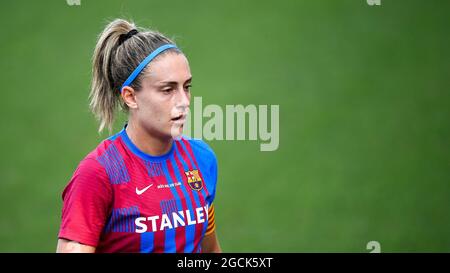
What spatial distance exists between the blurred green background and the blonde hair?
2395 mm

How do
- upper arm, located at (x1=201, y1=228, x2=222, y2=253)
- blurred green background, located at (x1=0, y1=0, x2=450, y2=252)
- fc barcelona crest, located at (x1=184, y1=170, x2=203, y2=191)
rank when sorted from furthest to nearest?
blurred green background, located at (x1=0, y1=0, x2=450, y2=252)
upper arm, located at (x1=201, y1=228, x2=222, y2=253)
fc barcelona crest, located at (x1=184, y1=170, x2=203, y2=191)

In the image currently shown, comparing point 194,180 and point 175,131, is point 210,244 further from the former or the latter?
point 175,131

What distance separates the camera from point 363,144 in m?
5.12

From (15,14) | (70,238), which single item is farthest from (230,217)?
(70,238)

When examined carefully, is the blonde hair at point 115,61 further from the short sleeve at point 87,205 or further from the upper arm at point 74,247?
the upper arm at point 74,247

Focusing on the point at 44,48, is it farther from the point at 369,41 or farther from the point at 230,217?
the point at 369,41

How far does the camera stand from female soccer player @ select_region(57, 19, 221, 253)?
6.77 feet

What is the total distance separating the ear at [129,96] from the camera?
2.30 metres

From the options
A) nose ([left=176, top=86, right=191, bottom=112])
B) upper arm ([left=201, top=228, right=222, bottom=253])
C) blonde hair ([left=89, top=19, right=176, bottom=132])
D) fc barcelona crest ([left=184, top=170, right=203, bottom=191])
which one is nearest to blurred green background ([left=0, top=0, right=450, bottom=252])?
upper arm ([left=201, top=228, right=222, bottom=253])

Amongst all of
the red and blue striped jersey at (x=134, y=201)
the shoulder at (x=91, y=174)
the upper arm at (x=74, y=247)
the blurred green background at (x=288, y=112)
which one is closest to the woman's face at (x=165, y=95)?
the red and blue striped jersey at (x=134, y=201)

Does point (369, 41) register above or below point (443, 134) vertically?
above

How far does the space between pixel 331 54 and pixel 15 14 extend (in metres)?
2.72

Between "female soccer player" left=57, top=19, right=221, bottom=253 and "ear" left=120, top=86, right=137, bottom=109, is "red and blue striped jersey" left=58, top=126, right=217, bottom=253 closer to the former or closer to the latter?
"female soccer player" left=57, top=19, right=221, bottom=253
